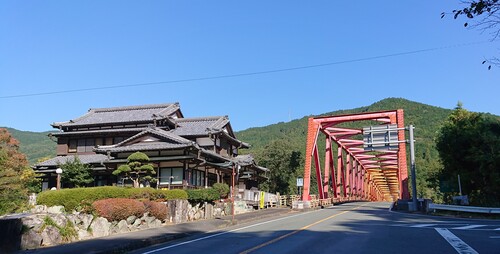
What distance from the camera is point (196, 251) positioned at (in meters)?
9.70

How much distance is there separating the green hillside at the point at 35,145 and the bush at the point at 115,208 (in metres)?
69.3

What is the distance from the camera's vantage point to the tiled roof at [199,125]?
3622 cm

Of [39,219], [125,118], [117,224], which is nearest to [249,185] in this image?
[125,118]

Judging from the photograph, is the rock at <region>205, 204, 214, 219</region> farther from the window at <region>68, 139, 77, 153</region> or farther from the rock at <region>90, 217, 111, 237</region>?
the window at <region>68, 139, 77, 153</region>

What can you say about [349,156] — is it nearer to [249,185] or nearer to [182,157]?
[249,185]

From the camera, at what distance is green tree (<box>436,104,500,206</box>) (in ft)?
74.7

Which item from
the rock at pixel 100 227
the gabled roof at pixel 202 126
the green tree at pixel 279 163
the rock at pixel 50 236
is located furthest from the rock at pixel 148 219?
the green tree at pixel 279 163

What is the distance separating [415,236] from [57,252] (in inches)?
394

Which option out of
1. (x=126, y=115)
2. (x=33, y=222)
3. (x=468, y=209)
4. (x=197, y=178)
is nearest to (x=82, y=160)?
(x=126, y=115)

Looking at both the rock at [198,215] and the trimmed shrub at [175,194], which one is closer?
the trimmed shrub at [175,194]

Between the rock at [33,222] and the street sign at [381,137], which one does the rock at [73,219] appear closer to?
the rock at [33,222]

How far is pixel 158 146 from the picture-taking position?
2877 cm

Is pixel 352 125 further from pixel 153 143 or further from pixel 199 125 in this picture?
pixel 153 143

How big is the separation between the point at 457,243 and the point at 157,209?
13.0 m
